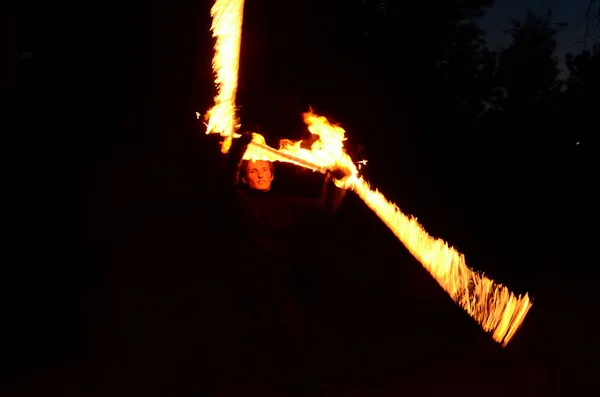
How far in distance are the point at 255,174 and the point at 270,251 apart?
75 cm

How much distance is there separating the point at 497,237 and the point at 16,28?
23.6 ft

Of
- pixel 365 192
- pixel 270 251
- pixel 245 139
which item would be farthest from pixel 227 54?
pixel 270 251

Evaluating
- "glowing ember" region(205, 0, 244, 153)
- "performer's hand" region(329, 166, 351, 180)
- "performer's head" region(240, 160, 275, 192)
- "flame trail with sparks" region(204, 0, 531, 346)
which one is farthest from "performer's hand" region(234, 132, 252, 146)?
"performer's hand" region(329, 166, 351, 180)

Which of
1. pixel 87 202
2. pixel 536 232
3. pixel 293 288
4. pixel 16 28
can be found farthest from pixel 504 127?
pixel 16 28

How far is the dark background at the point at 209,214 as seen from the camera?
6.40 metres

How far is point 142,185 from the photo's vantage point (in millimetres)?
8094

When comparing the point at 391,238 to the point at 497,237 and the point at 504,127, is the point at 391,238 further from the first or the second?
the point at 504,127

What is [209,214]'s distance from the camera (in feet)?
28.0

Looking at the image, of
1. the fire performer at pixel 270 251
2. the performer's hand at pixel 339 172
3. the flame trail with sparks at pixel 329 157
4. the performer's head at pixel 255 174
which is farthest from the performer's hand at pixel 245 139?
the performer's hand at pixel 339 172

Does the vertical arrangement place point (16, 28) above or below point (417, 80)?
below

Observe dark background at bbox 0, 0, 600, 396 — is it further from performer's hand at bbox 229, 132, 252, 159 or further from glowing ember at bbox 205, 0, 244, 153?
glowing ember at bbox 205, 0, 244, 153

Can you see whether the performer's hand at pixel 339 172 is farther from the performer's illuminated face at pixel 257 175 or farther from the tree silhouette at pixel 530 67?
the tree silhouette at pixel 530 67

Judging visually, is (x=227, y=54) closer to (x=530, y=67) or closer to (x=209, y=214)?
(x=209, y=214)

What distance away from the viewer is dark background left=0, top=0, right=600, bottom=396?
21.0ft
